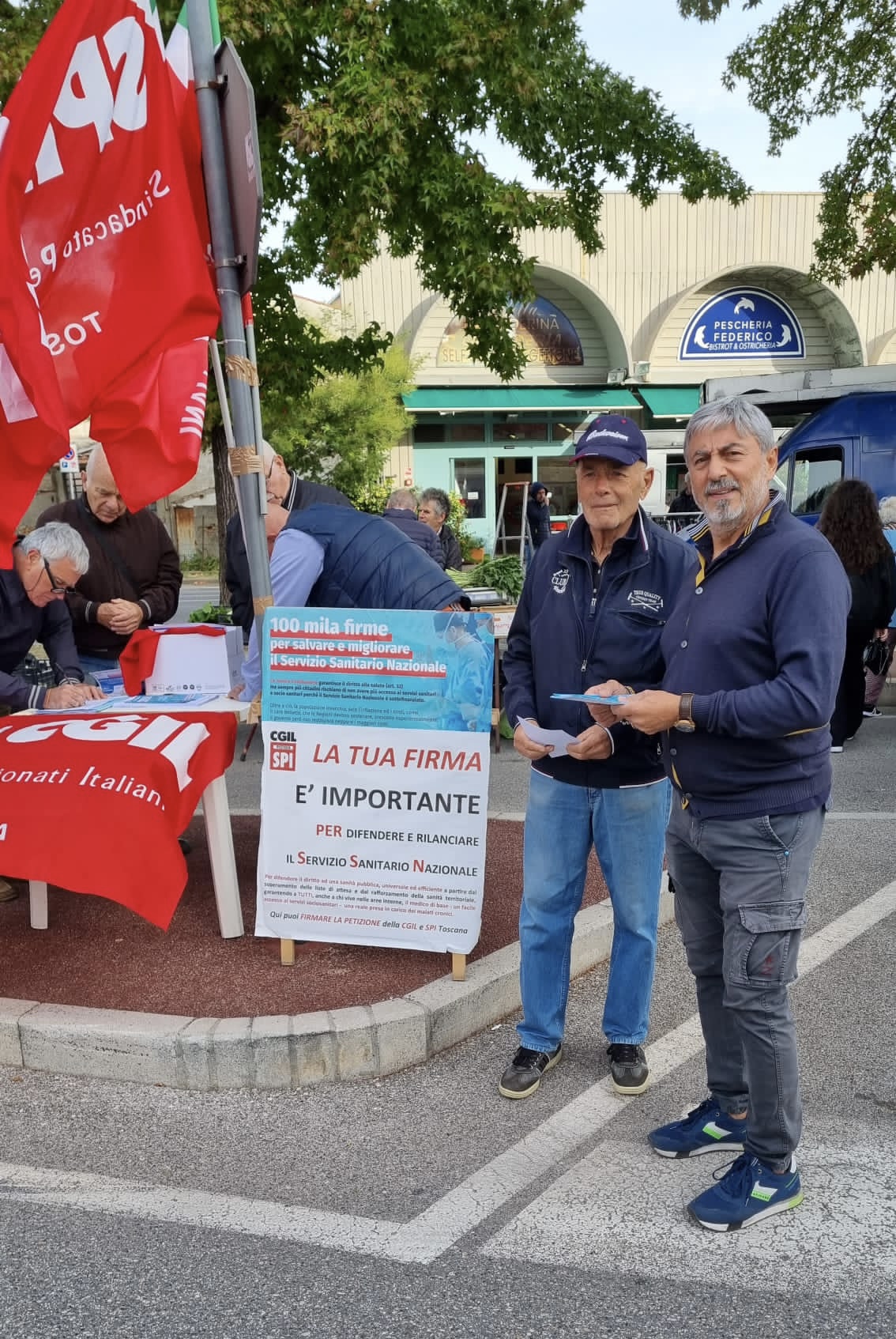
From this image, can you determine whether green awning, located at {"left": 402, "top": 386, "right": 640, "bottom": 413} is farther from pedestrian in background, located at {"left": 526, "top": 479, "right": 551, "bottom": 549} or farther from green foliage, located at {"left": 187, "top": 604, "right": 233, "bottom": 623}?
green foliage, located at {"left": 187, "top": 604, "right": 233, "bottom": 623}

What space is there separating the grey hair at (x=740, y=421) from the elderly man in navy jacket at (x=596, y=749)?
0.48 metres

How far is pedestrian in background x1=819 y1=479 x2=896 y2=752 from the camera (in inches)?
309

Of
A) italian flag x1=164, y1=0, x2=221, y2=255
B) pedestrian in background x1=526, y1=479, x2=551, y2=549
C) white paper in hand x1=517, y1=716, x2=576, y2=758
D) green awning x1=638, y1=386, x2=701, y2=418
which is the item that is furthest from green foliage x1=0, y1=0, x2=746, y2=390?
green awning x1=638, y1=386, x2=701, y2=418

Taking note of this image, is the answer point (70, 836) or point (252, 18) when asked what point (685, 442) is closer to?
point (70, 836)

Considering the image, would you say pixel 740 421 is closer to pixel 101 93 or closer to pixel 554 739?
pixel 554 739

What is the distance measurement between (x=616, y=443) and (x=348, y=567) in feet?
4.77

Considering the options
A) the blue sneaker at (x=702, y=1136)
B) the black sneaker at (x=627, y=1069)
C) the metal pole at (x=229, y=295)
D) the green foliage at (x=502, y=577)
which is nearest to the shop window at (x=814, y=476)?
the green foliage at (x=502, y=577)

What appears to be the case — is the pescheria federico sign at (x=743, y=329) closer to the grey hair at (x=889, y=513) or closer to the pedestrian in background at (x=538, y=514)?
the pedestrian in background at (x=538, y=514)

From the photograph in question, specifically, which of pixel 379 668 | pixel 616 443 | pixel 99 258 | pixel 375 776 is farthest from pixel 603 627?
pixel 99 258

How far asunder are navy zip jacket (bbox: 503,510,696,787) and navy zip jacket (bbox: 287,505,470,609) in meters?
0.91

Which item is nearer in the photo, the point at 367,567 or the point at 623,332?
the point at 367,567

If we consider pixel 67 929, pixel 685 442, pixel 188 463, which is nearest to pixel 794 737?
pixel 685 442

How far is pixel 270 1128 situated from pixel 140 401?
2651 millimetres

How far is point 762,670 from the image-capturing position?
9.12ft
